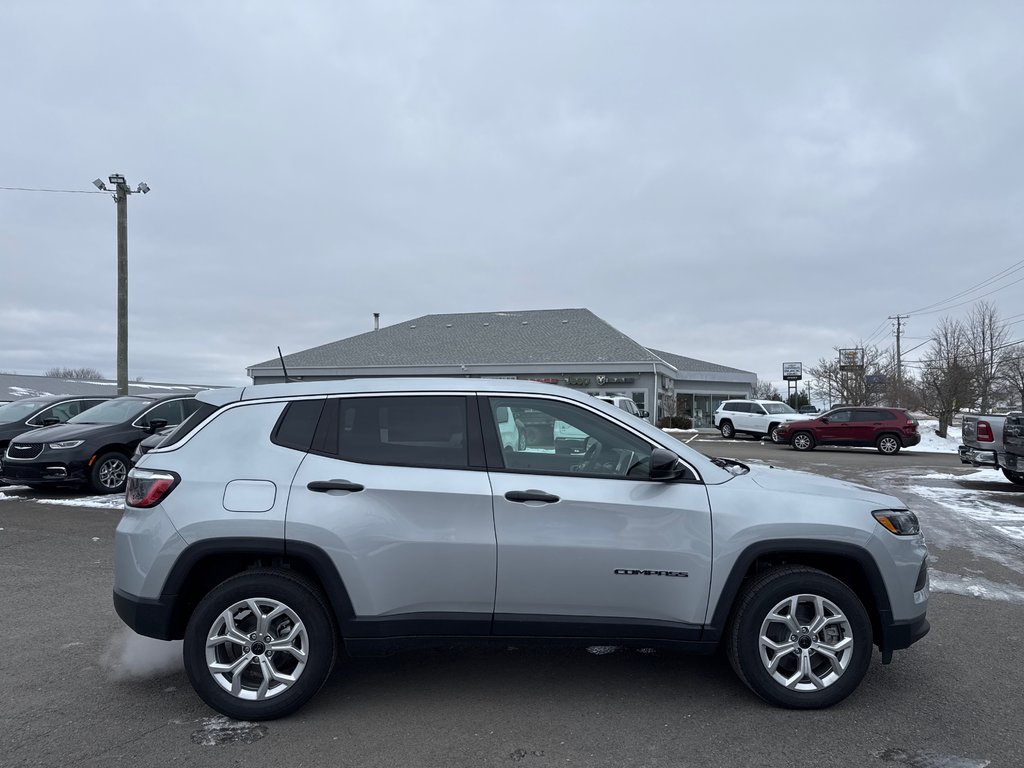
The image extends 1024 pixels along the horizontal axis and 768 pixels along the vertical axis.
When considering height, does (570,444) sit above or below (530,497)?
above

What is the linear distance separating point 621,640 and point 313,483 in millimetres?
1816

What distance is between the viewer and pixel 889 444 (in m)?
25.2

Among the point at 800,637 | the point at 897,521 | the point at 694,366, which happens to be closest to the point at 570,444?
the point at 800,637

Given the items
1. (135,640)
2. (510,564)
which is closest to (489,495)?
(510,564)

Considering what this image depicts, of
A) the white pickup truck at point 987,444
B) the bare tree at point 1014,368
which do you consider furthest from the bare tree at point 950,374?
the white pickup truck at point 987,444

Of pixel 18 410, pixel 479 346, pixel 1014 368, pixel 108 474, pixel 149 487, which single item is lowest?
pixel 108 474

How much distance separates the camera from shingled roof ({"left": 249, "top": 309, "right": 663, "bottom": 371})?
37.8m

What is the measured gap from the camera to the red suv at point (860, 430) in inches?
990

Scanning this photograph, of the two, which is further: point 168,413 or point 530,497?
point 168,413

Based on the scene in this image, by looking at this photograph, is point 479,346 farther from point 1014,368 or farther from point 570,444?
point 570,444

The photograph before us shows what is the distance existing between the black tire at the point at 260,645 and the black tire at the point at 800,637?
7.16 ft

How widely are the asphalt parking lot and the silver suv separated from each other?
0.26m

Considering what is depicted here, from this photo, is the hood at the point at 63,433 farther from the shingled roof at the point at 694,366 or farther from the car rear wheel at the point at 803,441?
the shingled roof at the point at 694,366

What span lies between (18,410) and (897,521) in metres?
16.0
